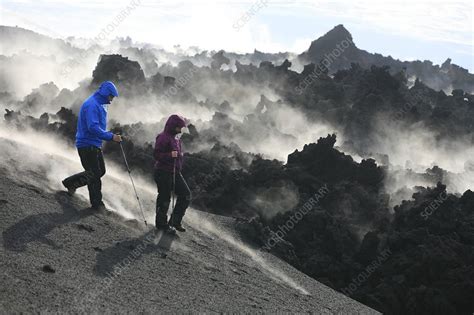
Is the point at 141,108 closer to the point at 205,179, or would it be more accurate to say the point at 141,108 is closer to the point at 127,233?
the point at 205,179

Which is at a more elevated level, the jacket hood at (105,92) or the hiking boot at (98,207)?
the jacket hood at (105,92)

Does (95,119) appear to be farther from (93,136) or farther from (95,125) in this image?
(93,136)

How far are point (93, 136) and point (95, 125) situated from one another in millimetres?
319

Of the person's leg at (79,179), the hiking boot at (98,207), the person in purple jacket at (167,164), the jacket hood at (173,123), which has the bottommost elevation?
the hiking boot at (98,207)

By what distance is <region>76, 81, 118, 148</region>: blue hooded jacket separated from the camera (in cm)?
1016

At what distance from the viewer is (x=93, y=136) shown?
10406mm

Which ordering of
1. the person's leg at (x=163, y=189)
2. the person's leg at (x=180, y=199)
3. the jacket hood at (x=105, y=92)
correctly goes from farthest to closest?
the person's leg at (x=180, y=199)
the person's leg at (x=163, y=189)
the jacket hood at (x=105, y=92)

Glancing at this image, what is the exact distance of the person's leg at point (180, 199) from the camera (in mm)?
11086

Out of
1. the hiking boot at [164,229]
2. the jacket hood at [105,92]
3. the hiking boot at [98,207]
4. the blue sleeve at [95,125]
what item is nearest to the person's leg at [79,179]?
the hiking boot at [98,207]

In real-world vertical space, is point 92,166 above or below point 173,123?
below

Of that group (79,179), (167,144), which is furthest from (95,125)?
(167,144)

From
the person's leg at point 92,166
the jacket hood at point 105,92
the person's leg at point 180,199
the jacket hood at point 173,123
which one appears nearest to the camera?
the jacket hood at point 105,92

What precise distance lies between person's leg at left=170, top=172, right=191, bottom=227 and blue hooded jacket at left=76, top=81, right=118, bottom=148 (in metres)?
1.68

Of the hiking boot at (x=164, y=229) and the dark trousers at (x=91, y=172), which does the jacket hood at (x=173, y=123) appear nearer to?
the dark trousers at (x=91, y=172)
